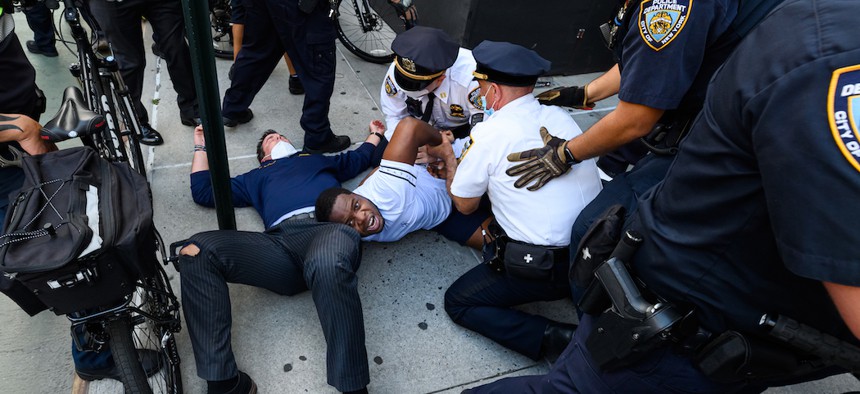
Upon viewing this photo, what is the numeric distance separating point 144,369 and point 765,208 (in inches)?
81.4

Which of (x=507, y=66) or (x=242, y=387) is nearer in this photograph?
(x=242, y=387)

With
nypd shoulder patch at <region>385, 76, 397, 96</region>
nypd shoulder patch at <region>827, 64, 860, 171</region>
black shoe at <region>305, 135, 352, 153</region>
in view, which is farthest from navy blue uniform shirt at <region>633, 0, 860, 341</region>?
black shoe at <region>305, 135, 352, 153</region>

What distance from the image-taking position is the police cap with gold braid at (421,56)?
2.79m

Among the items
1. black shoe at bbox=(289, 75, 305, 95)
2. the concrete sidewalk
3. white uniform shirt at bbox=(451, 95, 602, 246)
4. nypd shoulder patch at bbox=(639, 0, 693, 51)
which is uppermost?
nypd shoulder patch at bbox=(639, 0, 693, 51)

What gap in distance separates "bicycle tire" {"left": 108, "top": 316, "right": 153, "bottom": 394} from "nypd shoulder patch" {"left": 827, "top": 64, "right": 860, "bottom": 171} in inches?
76.2

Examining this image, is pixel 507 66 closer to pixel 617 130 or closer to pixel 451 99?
pixel 617 130

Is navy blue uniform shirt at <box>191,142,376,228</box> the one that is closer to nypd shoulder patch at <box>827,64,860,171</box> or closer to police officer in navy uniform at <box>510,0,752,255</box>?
police officer in navy uniform at <box>510,0,752,255</box>

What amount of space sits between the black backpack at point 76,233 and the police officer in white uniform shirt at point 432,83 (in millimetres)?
1563

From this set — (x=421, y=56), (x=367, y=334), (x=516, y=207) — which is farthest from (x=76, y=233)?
(x=421, y=56)

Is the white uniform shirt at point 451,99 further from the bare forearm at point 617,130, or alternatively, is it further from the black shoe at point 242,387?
the black shoe at point 242,387

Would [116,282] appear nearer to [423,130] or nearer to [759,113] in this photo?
[423,130]

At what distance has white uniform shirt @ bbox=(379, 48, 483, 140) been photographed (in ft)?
9.78

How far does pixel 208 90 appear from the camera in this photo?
1990 mm

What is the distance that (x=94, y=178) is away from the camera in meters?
1.65
